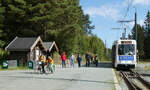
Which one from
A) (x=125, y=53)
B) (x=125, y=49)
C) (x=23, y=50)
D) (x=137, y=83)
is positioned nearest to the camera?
(x=137, y=83)

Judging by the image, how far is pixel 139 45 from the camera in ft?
284

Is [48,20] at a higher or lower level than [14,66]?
higher

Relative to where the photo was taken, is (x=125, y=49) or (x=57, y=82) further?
(x=125, y=49)

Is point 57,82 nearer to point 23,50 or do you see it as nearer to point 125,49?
point 125,49

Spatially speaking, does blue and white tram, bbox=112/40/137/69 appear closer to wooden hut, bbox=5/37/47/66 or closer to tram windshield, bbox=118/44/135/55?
tram windshield, bbox=118/44/135/55

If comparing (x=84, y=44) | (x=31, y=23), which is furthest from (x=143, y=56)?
(x=31, y=23)

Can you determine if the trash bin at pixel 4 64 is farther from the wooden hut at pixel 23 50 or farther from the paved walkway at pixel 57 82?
the paved walkway at pixel 57 82

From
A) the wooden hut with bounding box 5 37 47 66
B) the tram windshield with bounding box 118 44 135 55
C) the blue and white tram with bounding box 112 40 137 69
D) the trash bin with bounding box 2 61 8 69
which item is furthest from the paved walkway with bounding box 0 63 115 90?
the wooden hut with bounding box 5 37 47 66

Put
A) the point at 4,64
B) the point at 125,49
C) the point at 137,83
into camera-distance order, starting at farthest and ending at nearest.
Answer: the point at 125,49 → the point at 4,64 → the point at 137,83

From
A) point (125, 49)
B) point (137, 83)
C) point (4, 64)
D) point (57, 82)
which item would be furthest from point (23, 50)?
point (137, 83)

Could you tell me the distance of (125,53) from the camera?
25.7 m

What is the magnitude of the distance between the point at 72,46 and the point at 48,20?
11.2 metres

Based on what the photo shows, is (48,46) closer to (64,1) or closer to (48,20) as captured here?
(48,20)

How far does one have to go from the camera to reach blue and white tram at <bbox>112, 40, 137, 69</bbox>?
25375mm
